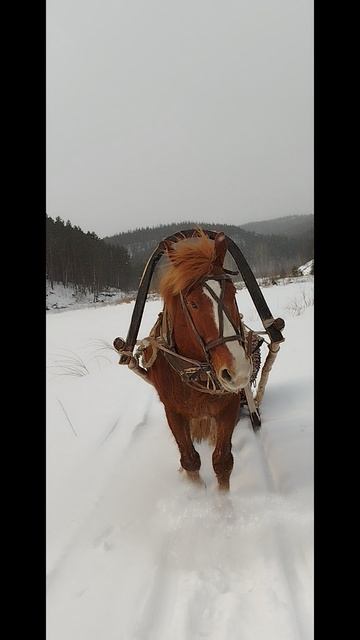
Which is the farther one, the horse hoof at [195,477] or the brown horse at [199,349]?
the horse hoof at [195,477]

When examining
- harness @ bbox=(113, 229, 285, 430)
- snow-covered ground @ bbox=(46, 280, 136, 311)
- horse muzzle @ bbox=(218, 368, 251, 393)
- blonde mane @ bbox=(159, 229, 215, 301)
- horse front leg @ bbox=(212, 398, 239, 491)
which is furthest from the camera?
snow-covered ground @ bbox=(46, 280, 136, 311)

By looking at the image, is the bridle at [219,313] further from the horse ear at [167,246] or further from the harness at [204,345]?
the horse ear at [167,246]

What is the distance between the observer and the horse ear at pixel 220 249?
87.4 inches

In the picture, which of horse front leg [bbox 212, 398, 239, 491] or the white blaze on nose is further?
horse front leg [bbox 212, 398, 239, 491]

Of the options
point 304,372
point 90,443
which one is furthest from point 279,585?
point 304,372

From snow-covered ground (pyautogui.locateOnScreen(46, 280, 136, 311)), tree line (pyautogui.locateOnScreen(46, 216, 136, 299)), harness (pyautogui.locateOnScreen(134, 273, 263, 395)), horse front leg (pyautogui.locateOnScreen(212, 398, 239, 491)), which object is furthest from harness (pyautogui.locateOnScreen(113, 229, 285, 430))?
tree line (pyautogui.locateOnScreen(46, 216, 136, 299))

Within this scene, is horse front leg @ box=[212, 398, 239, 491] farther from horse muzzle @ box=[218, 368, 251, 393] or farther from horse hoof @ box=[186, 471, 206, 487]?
horse muzzle @ box=[218, 368, 251, 393]

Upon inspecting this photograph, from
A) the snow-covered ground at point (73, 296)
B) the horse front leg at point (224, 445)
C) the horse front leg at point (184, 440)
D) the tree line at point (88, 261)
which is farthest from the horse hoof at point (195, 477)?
the tree line at point (88, 261)

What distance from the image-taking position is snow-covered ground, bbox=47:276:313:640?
159cm

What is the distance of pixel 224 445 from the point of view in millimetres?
2623

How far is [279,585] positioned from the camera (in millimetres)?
1722

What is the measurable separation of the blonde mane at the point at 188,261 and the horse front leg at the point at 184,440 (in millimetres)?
913

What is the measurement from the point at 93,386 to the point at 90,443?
5.55ft
